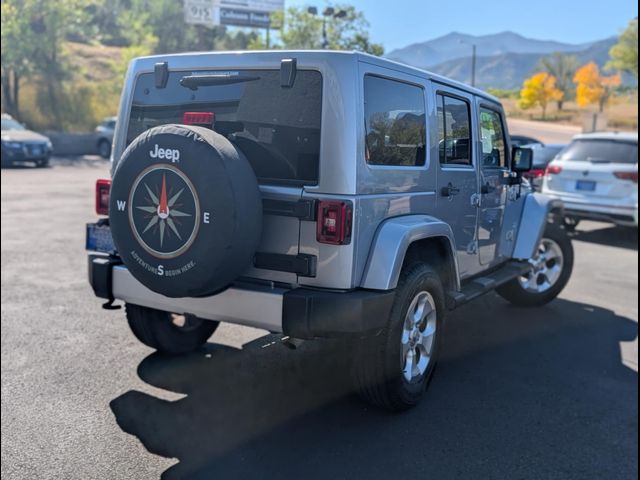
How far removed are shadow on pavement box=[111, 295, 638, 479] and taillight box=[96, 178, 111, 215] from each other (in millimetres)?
1134

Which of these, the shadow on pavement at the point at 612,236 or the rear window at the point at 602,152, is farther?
the shadow on pavement at the point at 612,236

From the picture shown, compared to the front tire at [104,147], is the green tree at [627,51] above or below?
above

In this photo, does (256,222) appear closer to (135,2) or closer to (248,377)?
(248,377)

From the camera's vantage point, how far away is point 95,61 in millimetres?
54438

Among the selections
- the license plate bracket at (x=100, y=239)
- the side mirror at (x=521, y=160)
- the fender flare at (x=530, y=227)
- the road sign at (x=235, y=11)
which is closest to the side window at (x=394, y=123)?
the license plate bracket at (x=100, y=239)

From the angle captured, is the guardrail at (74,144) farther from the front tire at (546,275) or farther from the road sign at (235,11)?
the road sign at (235,11)

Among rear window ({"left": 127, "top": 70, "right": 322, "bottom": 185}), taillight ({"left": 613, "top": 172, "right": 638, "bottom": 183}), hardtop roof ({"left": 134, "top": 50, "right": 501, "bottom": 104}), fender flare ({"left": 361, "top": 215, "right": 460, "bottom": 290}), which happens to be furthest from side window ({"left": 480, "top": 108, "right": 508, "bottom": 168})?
taillight ({"left": 613, "top": 172, "right": 638, "bottom": 183})

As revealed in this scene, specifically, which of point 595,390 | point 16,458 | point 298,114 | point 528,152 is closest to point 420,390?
point 595,390

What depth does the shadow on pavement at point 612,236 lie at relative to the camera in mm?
10422

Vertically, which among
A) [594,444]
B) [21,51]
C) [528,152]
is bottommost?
[594,444]

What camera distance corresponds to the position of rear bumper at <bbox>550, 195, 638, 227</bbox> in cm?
969

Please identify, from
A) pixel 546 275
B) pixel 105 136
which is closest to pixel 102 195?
pixel 546 275

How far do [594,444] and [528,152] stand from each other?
9.32ft

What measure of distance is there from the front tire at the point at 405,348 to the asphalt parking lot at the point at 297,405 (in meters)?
0.18
